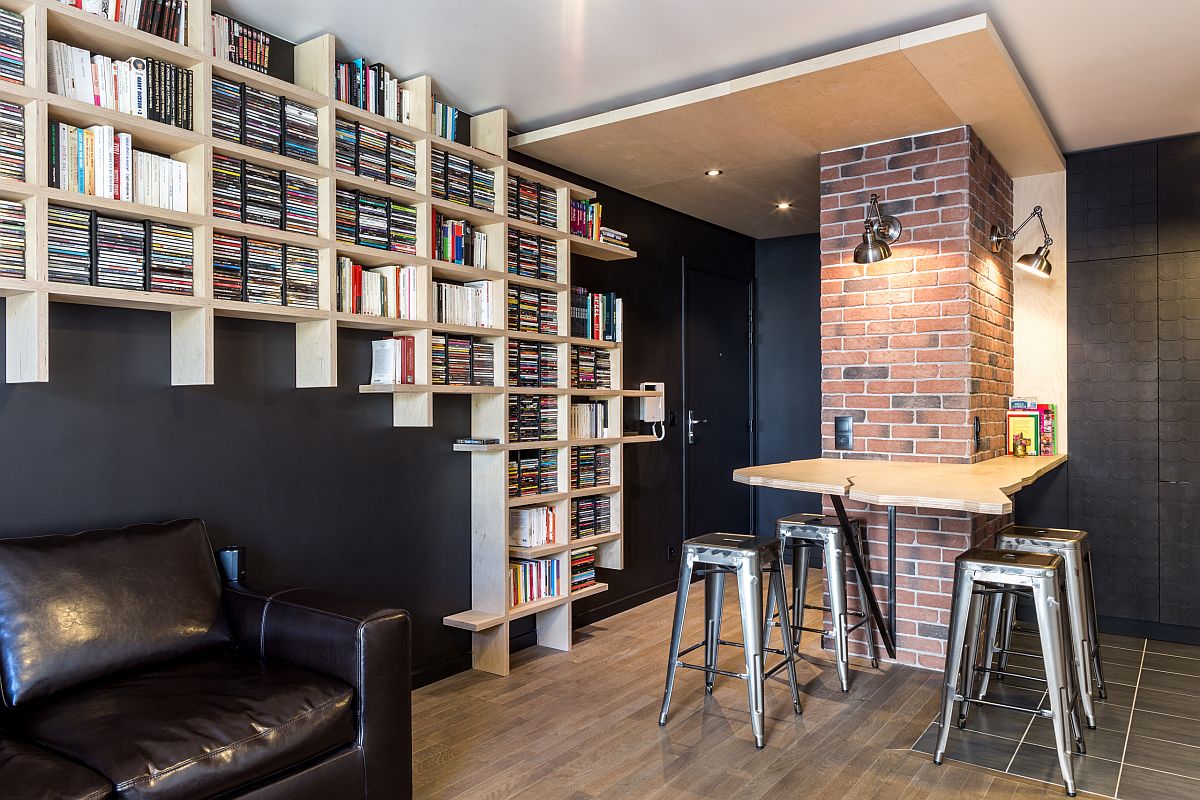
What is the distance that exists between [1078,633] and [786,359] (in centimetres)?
372

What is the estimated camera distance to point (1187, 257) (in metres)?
4.34

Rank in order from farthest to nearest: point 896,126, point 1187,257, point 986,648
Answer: point 1187,257, point 896,126, point 986,648

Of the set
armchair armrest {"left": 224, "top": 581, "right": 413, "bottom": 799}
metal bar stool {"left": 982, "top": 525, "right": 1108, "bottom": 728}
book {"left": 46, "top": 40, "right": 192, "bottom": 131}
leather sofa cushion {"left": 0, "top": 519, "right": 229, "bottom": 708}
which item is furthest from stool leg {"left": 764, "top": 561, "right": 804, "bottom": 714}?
book {"left": 46, "top": 40, "right": 192, "bottom": 131}

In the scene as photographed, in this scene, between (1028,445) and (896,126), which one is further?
(1028,445)

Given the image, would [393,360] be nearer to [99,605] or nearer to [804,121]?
[99,605]

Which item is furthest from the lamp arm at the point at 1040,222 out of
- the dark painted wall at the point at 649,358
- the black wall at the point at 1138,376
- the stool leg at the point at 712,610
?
the stool leg at the point at 712,610

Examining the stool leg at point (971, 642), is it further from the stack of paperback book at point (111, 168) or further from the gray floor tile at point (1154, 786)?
the stack of paperback book at point (111, 168)

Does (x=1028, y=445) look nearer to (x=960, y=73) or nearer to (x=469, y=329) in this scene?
(x=960, y=73)

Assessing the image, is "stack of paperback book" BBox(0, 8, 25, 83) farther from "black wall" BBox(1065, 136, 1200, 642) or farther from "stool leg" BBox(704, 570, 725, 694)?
"black wall" BBox(1065, 136, 1200, 642)

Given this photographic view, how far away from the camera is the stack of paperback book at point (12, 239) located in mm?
2236

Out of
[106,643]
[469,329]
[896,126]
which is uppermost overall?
[896,126]

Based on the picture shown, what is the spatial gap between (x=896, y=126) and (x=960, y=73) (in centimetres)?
59

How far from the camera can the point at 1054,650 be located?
2.63 m

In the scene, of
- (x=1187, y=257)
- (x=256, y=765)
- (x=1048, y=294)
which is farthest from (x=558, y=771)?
(x=1187, y=257)
